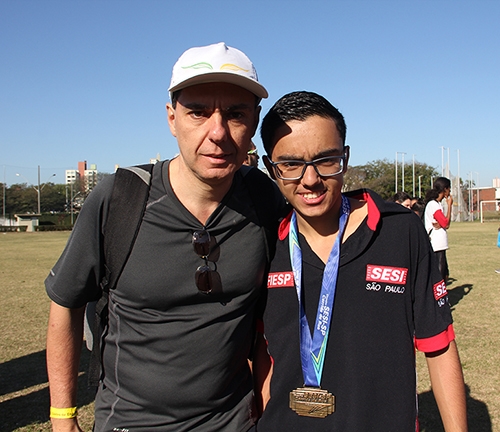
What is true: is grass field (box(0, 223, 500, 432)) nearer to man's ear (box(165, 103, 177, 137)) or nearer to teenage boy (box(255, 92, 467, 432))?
teenage boy (box(255, 92, 467, 432))

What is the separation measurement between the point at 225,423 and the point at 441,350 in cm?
97

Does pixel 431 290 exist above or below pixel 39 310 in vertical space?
above

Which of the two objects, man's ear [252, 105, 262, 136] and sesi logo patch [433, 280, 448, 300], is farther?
man's ear [252, 105, 262, 136]

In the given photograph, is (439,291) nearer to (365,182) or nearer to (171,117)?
(171,117)

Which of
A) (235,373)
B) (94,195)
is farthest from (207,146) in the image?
(235,373)

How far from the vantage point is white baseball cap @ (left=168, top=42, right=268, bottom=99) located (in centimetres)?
207

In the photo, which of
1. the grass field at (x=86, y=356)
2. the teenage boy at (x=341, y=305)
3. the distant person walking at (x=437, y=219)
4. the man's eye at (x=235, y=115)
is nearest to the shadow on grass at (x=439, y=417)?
the grass field at (x=86, y=356)

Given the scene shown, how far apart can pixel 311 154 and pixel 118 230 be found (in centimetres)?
89

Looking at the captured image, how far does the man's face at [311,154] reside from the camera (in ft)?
7.14

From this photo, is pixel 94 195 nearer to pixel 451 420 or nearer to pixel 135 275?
pixel 135 275

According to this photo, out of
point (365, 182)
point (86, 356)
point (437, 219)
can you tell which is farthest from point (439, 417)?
point (365, 182)

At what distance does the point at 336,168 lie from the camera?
2207mm

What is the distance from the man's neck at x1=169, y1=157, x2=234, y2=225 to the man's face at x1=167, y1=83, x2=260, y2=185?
7 cm

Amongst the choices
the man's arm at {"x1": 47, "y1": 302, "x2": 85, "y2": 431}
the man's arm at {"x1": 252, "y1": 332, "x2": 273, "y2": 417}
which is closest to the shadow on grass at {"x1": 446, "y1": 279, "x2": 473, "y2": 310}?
the man's arm at {"x1": 252, "y1": 332, "x2": 273, "y2": 417}
